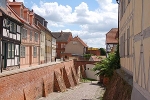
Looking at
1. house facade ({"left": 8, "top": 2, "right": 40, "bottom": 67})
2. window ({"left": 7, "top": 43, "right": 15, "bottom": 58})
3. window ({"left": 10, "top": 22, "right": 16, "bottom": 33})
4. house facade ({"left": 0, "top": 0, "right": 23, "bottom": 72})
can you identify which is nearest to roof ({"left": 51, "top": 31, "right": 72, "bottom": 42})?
house facade ({"left": 8, "top": 2, "right": 40, "bottom": 67})

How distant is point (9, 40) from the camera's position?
2300 centimetres

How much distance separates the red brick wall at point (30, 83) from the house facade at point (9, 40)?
9.57ft

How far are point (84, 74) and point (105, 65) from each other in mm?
22099

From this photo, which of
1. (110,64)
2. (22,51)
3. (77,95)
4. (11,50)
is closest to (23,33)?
(22,51)

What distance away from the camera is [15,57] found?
2534cm

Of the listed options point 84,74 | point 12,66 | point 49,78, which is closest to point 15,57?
point 12,66

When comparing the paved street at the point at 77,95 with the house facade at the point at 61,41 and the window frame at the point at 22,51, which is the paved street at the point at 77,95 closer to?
the window frame at the point at 22,51

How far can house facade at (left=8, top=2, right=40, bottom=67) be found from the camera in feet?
95.6

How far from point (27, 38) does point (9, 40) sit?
7.94 metres

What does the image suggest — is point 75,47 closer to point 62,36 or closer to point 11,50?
point 62,36

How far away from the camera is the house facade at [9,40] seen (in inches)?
839

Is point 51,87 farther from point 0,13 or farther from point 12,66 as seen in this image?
point 0,13

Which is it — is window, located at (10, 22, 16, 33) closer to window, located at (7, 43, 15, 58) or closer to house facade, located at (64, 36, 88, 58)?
window, located at (7, 43, 15, 58)

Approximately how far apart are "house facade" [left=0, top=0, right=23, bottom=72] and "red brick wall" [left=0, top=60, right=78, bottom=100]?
2917mm
